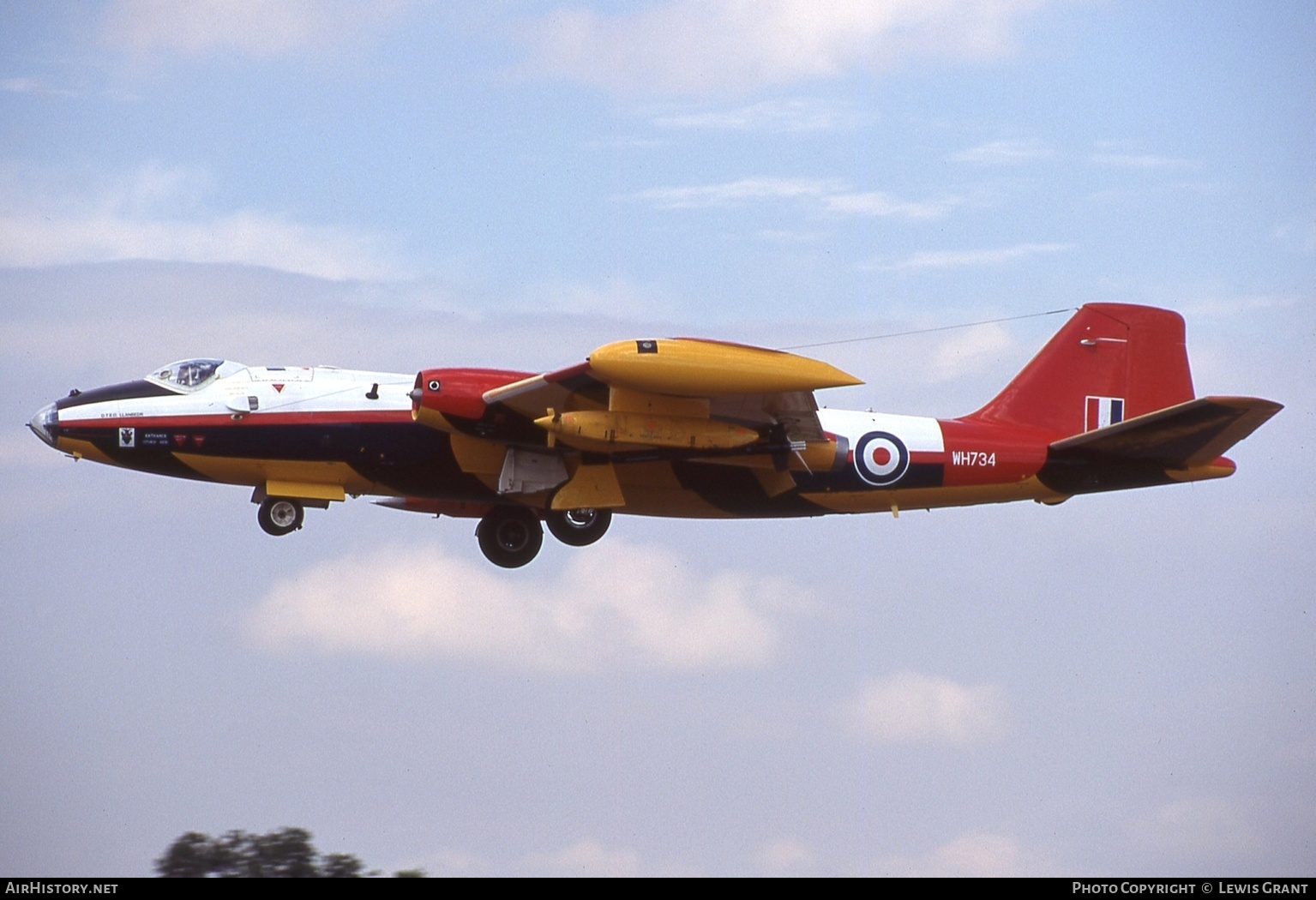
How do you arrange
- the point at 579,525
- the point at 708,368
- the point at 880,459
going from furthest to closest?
the point at 579,525
the point at 880,459
the point at 708,368

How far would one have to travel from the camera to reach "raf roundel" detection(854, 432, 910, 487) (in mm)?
28547

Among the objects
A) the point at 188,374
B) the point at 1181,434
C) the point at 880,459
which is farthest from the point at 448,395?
the point at 1181,434

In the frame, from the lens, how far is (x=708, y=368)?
24.6 metres

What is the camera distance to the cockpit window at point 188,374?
27297mm

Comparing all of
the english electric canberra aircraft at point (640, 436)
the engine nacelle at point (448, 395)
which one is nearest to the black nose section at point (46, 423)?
the english electric canberra aircraft at point (640, 436)

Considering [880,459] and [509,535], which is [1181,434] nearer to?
[880,459]

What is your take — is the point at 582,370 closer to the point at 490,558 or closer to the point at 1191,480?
the point at 490,558

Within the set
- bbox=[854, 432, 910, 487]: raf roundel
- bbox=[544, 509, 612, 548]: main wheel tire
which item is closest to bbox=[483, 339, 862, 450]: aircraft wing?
bbox=[854, 432, 910, 487]: raf roundel

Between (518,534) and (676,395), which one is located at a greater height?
(676,395)

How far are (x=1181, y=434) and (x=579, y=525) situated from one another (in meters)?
9.20

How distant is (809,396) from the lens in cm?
2597

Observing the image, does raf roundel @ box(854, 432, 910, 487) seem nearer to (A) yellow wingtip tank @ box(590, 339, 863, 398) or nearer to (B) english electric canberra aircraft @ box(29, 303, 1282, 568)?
(B) english electric canberra aircraft @ box(29, 303, 1282, 568)

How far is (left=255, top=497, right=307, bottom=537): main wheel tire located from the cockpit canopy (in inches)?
76.5
